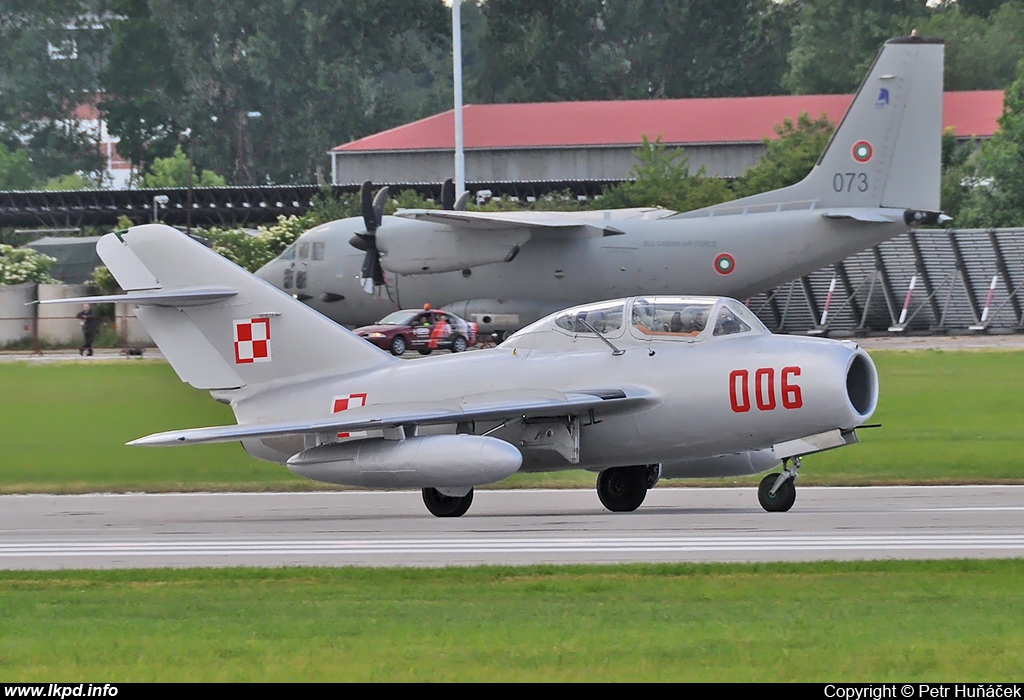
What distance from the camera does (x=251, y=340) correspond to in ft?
56.5

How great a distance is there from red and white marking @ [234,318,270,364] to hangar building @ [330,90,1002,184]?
2411 inches

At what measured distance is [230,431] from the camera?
50.6 ft

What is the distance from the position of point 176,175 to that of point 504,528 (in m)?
91.9

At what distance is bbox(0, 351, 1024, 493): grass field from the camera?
1978cm

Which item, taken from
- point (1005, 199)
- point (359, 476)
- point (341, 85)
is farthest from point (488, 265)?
point (341, 85)

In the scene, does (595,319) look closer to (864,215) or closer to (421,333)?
(864,215)

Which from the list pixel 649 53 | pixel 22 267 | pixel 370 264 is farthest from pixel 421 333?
pixel 649 53

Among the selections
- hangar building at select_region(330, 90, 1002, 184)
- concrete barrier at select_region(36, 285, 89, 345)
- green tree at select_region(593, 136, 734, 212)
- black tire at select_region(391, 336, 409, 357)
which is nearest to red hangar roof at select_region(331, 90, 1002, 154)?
hangar building at select_region(330, 90, 1002, 184)

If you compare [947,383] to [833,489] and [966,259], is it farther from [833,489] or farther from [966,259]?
[966,259]

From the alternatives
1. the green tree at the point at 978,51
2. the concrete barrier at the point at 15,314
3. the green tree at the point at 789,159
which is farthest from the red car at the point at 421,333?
the green tree at the point at 978,51

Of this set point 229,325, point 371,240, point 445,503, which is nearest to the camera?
point 445,503

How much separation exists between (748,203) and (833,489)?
1646 centimetres

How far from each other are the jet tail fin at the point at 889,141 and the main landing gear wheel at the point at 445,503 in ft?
61.3

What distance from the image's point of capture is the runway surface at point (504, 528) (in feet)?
41.4
